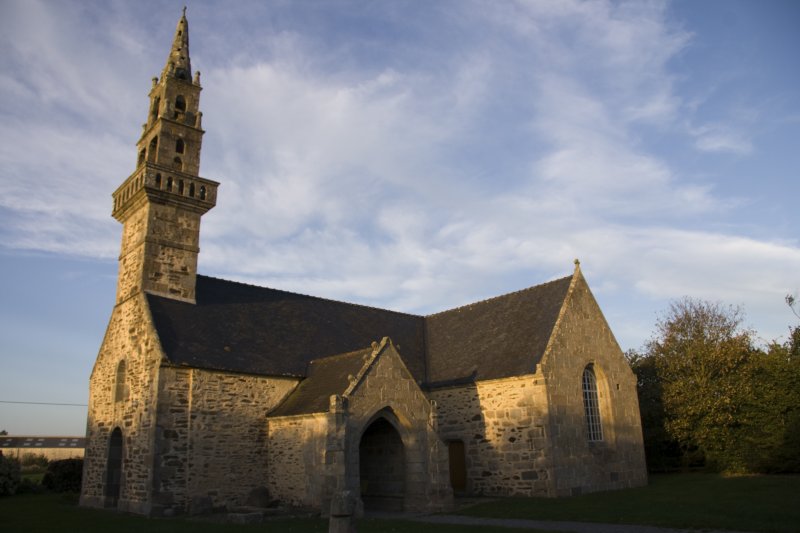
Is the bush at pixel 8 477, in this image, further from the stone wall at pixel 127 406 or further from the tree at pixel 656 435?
the tree at pixel 656 435

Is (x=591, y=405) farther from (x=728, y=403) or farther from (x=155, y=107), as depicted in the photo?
(x=155, y=107)

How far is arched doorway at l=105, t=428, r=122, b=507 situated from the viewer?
19375 mm

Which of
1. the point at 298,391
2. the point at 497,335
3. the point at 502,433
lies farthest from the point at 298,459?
the point at 497,335

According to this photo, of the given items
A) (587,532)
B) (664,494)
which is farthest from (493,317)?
(587,532)

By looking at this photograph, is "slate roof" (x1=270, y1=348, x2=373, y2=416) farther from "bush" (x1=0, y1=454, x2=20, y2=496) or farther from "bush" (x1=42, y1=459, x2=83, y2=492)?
"bush" (x1=0, y1=454, x2=20, y2=496)

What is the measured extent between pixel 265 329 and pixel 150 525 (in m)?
8.31

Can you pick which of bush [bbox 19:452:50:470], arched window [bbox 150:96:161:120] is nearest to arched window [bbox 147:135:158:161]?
arched window [bbox 150:96:161:120]

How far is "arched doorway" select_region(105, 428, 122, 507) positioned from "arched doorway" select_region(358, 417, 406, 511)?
309 inches

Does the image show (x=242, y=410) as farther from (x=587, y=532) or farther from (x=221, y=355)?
(x=587, y=532)

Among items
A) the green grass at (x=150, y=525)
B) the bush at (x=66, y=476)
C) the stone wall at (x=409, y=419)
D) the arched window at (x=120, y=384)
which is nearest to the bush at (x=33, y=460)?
the bush at (x=66, y=476)

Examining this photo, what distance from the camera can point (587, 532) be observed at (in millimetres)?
11594

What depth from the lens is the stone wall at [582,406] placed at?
1891 centimetres

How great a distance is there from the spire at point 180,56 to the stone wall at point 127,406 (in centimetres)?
922

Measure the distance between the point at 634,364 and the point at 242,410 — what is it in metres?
20.6
